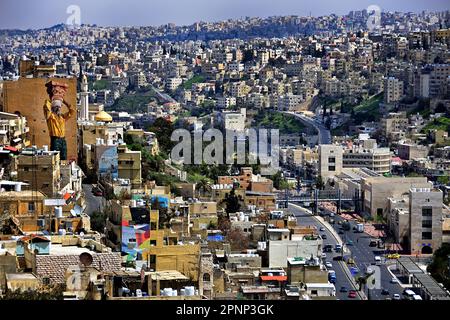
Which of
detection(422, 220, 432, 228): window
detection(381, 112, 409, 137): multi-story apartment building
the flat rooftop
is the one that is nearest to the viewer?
the flat rooftop

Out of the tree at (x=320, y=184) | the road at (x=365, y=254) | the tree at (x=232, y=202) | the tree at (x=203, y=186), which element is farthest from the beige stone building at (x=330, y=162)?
the tree at (x=232, y=202)

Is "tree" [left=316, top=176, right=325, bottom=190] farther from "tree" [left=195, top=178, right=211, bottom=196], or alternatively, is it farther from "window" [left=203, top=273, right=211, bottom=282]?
"window" [left=203, top=273, right=211, bottom=282]

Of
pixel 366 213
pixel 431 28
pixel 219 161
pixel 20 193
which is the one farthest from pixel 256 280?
pixel 431 28

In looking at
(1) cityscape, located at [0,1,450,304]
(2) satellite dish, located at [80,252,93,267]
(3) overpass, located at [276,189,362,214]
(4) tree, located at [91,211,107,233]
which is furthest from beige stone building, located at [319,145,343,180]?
(2) satellite dish, located at [80,252,93,267]

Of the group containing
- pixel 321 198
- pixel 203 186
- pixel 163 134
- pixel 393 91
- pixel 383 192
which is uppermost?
pixel 393 91

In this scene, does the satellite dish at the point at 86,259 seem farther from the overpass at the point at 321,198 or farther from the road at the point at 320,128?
the road at the point at 320,128

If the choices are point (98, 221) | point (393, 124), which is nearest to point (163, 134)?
point (98, 221)

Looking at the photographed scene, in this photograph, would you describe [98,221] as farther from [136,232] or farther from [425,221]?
[425,221]
